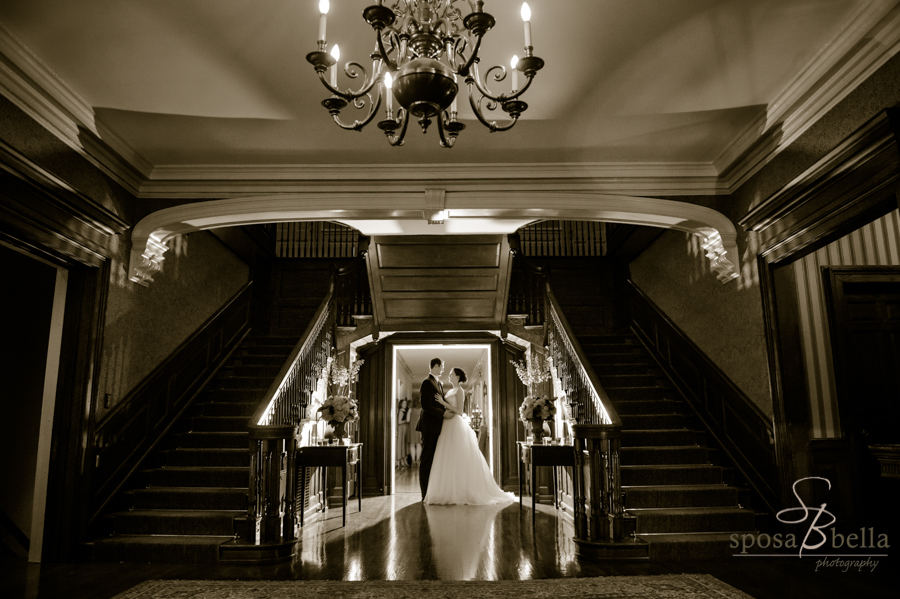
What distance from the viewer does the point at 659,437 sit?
636 cm

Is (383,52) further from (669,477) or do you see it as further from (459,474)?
(459,474)

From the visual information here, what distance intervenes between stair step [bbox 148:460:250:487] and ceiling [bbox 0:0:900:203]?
2633 mm

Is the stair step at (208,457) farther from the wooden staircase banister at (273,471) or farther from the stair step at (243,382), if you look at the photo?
the stair step at (243,382)

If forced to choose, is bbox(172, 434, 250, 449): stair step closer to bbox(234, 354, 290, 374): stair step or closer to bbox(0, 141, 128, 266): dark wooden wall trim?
bbox(234, 354, 290, 374): stair step

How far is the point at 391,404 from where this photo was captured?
958 centimetres

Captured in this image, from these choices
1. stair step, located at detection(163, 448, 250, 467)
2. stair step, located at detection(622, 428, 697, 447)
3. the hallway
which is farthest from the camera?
stair step, located at detection(622, 428, 697, 447)

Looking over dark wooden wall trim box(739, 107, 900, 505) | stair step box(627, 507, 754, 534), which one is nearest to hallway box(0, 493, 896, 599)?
stair step box(627, 507, 754, 534)

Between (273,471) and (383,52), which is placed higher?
(383,52)

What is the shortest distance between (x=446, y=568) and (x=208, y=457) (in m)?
3.15

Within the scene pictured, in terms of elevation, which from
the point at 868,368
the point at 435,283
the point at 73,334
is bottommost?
the point at 868,368

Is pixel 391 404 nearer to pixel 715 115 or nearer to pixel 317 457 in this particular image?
pixel 317 457

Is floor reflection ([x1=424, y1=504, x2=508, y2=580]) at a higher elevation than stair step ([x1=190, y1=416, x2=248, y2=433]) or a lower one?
lower

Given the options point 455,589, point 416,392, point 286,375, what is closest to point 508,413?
point 286,375

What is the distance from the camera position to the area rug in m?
3.50
